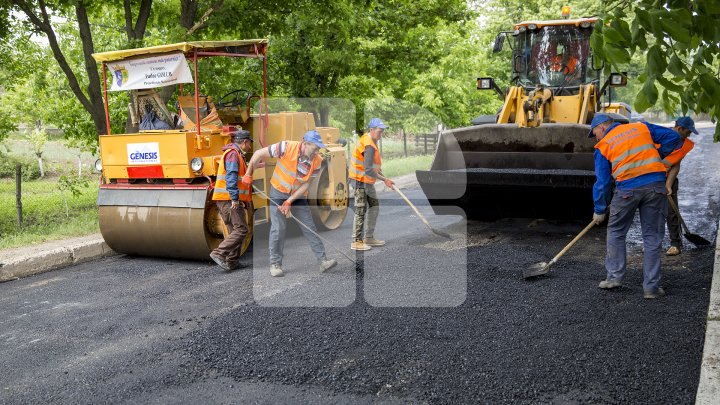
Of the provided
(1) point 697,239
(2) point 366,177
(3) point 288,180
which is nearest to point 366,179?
(2) point 366,177

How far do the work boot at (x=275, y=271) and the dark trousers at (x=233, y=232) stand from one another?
47 centimetres

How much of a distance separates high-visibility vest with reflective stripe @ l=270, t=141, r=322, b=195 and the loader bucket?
166 centimetres

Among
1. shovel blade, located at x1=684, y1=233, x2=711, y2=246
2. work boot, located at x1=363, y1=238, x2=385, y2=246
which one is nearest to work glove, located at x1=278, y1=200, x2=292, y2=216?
work boot, located at x1=363, y1=238, x2=385, y2=246

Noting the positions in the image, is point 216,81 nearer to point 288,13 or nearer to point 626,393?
point 288,13

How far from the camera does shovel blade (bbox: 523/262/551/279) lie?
5938mm

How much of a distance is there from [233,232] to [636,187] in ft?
12.9

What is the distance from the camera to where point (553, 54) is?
31.4 ft

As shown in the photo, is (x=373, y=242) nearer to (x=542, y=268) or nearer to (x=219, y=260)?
(x=219, y=260)

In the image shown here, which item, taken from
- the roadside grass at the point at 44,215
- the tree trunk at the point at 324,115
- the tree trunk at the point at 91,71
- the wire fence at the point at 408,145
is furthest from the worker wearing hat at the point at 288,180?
the wire fence at the point at 408,145

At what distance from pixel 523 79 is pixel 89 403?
790 cm

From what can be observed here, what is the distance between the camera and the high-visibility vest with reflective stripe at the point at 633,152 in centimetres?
538

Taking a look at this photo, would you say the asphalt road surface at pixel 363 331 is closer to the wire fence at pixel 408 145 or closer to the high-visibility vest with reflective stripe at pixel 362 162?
the high-visibility vest with reflective stripe at pixel 362 162

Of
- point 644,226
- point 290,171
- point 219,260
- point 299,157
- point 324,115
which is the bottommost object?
point 219,260

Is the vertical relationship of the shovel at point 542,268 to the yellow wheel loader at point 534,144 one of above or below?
below
